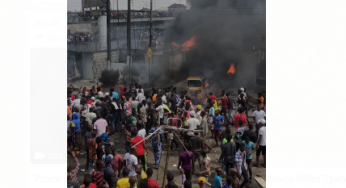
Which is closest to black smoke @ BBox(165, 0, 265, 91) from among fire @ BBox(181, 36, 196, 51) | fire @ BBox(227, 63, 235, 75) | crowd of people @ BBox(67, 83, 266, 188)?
fire @ BBox(227, 63, 235, 75)

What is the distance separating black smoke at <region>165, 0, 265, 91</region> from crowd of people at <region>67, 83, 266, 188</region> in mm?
10601

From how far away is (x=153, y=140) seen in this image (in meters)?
9.02

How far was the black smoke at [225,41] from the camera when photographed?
24266 millimetres

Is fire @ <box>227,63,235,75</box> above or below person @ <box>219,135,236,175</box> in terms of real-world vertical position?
above

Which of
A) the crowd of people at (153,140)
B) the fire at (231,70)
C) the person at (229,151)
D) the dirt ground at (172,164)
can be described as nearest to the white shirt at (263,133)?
the crowd of people at (153,140)

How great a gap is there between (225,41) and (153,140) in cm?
1745

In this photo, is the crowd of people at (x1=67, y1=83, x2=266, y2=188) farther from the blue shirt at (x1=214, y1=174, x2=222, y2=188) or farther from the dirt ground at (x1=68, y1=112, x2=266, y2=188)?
the dirt ground at (x1=68, y1=112, x2=266, y2=188)

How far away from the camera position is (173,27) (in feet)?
102

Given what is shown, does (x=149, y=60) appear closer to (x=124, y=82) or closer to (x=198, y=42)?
(x=124, y=82)

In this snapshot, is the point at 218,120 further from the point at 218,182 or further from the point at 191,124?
the point at 218,182

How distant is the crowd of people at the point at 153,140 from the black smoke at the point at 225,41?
1060 centimetres

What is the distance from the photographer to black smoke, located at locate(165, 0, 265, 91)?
79.6ft
